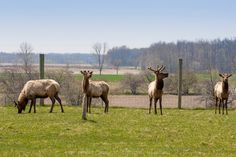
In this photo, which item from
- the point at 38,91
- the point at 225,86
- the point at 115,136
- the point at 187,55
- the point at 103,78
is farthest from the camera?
the point at 187,55

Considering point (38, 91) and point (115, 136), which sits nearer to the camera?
point (115, 136)

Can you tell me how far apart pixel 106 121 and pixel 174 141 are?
187 inches

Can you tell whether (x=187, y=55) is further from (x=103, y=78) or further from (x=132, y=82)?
(x=103, y=78)

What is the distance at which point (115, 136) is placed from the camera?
1488 centimetres

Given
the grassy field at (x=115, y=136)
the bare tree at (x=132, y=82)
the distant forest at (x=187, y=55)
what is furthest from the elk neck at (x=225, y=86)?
the distant forest at (x=187, y=55)

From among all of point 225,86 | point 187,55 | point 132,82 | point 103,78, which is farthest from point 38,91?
point 187,55

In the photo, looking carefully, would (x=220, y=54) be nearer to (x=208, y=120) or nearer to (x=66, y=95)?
(x=66, y=95)

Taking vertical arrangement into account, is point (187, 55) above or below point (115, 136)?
above

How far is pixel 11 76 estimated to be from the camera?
144 ft

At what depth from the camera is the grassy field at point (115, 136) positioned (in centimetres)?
1234

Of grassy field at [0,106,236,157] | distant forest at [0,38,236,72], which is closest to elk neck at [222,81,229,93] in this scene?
grassy field at [0,106,236,157]

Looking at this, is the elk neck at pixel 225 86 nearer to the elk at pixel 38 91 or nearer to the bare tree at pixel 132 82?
the elk at pixel 38 91

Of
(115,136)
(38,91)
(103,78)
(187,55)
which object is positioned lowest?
(115,136)

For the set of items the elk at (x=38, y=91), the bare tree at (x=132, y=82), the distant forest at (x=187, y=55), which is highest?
the distant forest at (x=187, y=55)
